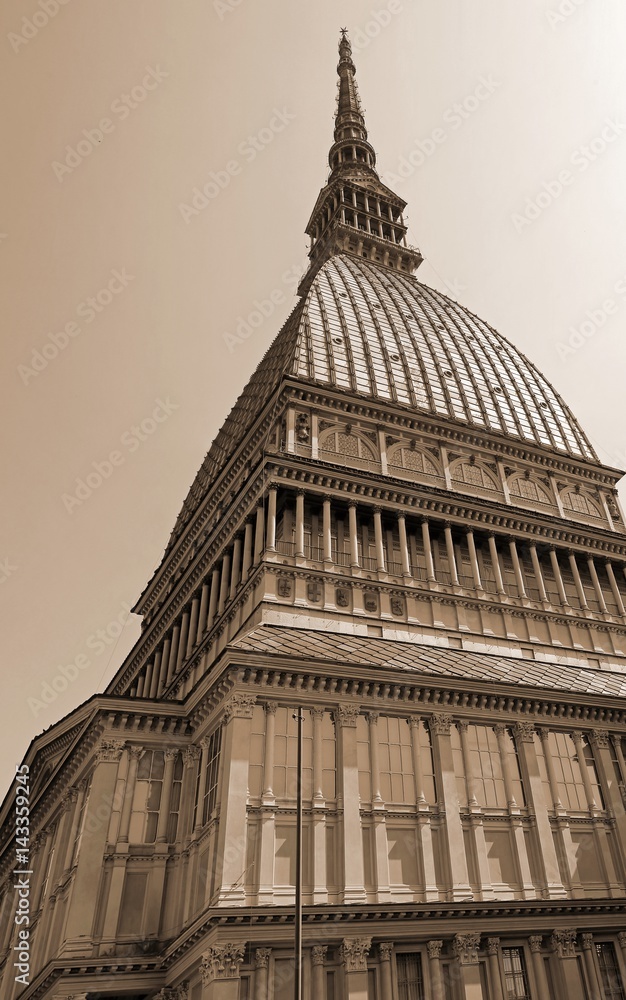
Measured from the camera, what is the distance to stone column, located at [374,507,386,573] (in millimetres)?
42531

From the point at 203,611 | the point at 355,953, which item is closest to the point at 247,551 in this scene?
the point at 203,611

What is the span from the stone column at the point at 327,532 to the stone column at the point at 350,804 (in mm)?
11723

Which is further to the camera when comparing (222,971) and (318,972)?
(318,972)

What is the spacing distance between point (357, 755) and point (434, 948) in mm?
6990

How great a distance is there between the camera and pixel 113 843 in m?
29.5

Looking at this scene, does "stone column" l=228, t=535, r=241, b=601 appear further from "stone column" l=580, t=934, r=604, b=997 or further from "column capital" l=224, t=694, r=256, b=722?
"stone column" l=580, t=934, r=604, b=997

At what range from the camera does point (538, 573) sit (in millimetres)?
46938

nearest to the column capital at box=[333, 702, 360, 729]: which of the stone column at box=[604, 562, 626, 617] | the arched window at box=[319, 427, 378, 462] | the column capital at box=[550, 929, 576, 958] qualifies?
the column capital at box=[550, 929, 576, 958]

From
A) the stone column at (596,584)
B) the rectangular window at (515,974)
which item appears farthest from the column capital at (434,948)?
the stone column at (596,584)

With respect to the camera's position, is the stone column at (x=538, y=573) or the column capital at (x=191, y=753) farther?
the stone column at (x=538, y=573)

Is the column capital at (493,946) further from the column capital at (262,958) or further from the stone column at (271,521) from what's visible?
the stone column at (271,521)

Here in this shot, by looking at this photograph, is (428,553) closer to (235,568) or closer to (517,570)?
(517,570)

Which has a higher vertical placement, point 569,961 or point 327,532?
point 327,532

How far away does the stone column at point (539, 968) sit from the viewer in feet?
90.0
